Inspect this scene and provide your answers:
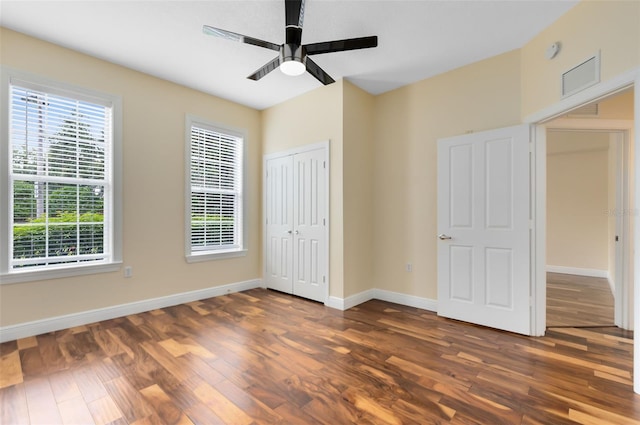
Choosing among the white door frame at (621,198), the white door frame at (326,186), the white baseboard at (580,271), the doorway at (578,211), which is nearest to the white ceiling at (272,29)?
the white door frame at (326,186)

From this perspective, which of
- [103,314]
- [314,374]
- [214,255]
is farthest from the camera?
[214,255]

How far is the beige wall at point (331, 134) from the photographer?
3846 millimetres

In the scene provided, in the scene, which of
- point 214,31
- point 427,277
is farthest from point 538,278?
point 214,31

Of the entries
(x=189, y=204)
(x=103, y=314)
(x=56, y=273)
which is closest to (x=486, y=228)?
(x=189, y=204)

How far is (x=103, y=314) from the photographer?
3.35 m

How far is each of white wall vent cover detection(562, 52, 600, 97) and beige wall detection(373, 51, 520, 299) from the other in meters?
0.55

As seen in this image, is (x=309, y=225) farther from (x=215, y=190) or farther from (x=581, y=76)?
(x=581, y=76)

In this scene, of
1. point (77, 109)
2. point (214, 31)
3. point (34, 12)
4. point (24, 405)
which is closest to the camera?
point (24, 405)

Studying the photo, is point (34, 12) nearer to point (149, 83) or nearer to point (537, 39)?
point (149, 83)

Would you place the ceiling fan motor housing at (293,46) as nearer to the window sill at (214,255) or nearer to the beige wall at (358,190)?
the beige wall at (358,190)

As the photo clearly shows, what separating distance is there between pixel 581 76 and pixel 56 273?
5.24 meters

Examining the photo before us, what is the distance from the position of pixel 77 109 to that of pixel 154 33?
1272mm

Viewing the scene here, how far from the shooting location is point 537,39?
2900 mm

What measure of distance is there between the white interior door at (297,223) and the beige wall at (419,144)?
2.72ft
